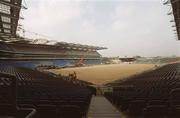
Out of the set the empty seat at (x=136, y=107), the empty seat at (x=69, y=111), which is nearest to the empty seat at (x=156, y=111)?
the empty seat at (x=136, y=107)

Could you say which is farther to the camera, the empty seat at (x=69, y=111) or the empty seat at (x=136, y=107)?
the empty seat at (x=136, y=107)

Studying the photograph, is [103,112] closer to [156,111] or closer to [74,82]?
[156,111]

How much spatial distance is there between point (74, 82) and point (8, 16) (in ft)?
81.9

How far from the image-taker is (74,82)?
32.8 metres

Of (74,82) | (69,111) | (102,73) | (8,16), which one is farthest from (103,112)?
(8,16)

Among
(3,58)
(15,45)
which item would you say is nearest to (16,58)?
(15,45)

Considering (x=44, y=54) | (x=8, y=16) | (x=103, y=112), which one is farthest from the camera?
(x=44, y=54)

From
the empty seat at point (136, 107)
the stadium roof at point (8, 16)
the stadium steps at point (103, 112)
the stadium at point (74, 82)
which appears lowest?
the stadium steps at point (103, 112)

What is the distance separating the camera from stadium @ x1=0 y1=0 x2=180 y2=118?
782cm

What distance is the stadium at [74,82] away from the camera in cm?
782

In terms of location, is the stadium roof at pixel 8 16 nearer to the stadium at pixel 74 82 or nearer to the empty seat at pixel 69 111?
the stadium at pixel 74 82

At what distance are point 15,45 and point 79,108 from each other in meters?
62.6

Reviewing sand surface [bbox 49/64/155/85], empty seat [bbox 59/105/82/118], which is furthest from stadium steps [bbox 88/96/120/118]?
sand surface [bbox 49/64/155/85]

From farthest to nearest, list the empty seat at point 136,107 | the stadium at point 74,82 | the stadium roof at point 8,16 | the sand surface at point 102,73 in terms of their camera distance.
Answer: the stadium roof at point 8,16 → the sand surface at point 102,73 → the empty seat at point 136,107 → the stadium at point 74,82
